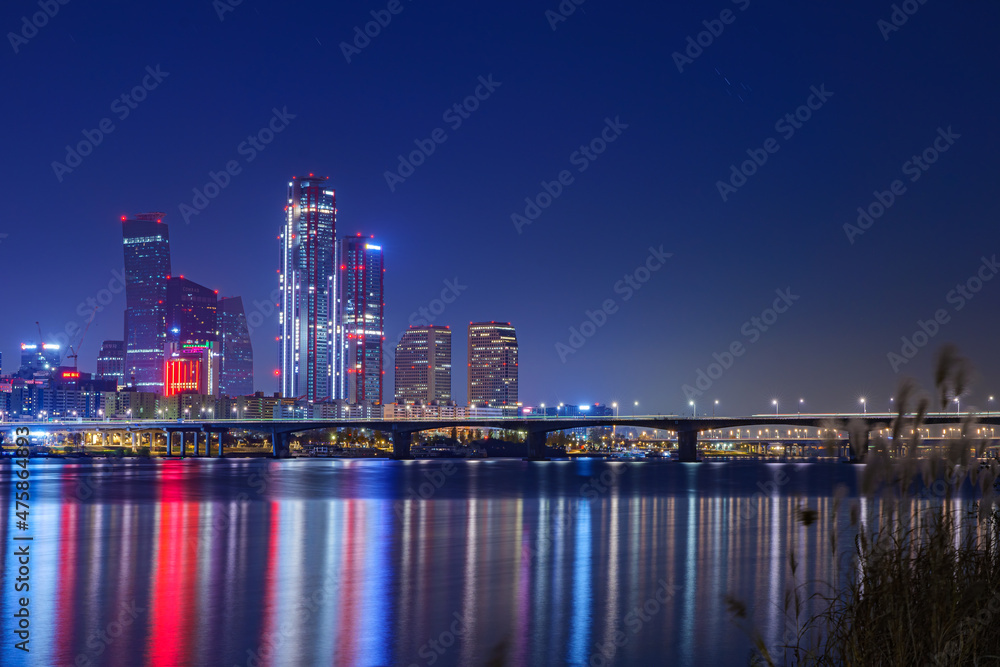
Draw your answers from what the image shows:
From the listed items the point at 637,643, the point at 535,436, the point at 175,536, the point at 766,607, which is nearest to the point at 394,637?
Answer: the point at 637,643

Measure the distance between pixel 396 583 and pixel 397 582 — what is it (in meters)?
0.19

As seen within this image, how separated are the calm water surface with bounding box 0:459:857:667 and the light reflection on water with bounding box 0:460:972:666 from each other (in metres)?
0.08

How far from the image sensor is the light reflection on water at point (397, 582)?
18.1 meters

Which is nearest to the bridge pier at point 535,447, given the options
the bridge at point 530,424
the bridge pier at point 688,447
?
the bridge at point 530,424

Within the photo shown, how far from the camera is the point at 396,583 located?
2589cm

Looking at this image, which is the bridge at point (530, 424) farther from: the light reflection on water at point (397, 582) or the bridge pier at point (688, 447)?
the light reflection on water at point (397, 582)

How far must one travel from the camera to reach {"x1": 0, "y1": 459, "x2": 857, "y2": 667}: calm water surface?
59.3 feet

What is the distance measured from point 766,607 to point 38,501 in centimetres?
5125

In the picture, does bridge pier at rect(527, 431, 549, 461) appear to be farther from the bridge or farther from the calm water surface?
the calm water surface

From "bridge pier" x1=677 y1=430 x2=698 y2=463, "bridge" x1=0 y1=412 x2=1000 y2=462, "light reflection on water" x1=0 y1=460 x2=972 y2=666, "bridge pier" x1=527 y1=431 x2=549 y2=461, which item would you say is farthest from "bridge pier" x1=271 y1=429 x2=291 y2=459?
"light reflection on water" x1=0 y1=460 x2=972 y2=666

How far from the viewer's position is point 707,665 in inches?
675

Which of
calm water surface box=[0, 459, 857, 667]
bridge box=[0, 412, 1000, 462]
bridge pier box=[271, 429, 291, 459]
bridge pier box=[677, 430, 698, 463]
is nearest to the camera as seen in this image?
calm water surface box=[0, 459, 857, 667]

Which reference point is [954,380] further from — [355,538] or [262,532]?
[262,532]

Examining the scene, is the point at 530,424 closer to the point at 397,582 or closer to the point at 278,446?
the point at 278,446
